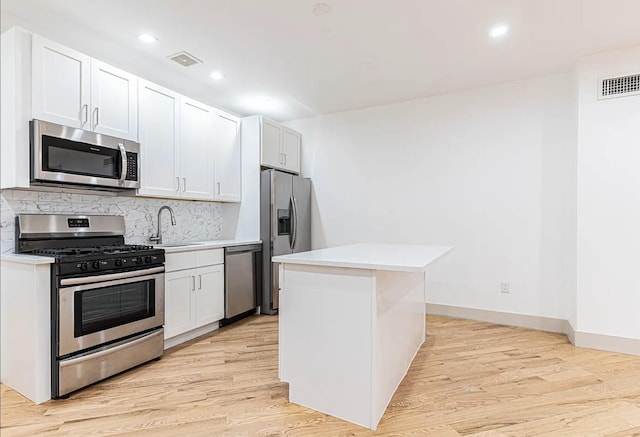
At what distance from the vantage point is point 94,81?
2.74 metres

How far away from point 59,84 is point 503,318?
14.5 ft

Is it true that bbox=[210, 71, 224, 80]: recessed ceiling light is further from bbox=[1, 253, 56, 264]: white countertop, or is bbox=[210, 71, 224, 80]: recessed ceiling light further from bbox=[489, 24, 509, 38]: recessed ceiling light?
bbox=[489, 24, 509, 38]: recessed ceiling light

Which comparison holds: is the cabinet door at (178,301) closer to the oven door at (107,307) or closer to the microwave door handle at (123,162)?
the oven door at (107,307)

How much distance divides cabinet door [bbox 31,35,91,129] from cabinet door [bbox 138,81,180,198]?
0.52m

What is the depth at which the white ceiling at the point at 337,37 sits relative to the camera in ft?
8.00

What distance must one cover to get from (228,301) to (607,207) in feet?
11.8

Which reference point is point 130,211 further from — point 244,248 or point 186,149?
point 244,248

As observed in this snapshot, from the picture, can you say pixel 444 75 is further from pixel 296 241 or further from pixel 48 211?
pixel 48 211

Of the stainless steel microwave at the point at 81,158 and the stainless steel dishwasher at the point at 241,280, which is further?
the stainless steel dishwasher at the point at 241,280

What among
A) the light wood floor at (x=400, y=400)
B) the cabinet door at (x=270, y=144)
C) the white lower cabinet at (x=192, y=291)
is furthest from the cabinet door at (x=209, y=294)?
the cabinet door at (x=270, y=144)

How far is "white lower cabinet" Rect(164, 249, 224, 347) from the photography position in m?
3.04

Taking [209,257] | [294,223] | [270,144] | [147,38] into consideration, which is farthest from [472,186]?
[147,38]

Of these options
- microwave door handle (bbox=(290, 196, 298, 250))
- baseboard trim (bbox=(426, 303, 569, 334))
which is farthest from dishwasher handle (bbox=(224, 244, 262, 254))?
baseboard trim (bbox=(426, 303, 569, 334))

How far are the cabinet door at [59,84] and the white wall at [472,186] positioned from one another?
112 inches
